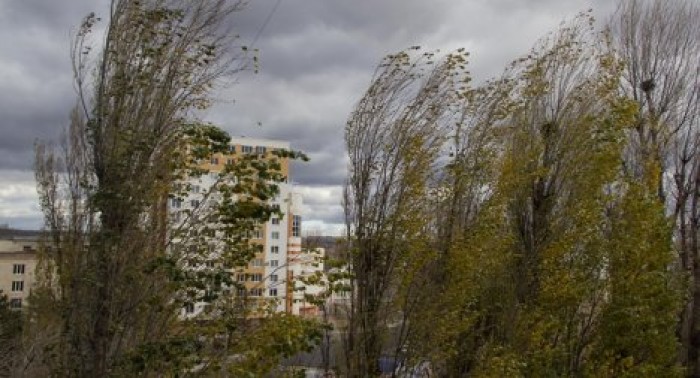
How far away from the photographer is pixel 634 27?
19109 mm

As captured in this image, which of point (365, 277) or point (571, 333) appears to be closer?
point (365, 277)

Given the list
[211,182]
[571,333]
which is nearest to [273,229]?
[571,333]

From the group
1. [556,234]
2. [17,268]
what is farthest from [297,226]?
[556,234]

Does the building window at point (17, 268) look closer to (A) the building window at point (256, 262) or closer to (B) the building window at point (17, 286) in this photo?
(B) the building window at point (17, 286)

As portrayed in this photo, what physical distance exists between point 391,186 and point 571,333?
587 centimetres

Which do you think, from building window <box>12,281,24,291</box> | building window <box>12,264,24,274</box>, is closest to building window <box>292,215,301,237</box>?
building window <box>12,264,24,274</box>

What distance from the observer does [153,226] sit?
6523mm

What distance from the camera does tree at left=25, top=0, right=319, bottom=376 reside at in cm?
605

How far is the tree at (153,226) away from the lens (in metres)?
6.05

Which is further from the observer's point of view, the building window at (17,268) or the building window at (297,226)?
the building window at (297,226)

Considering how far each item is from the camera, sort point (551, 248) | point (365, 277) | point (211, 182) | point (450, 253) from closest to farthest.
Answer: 1. point (211, 182)
2. point (365, 277)
3. point (450, 253)
4. point (551, 248)

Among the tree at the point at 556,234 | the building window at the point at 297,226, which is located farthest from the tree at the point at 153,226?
the building window at the point at 297,226

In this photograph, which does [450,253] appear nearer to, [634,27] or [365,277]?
[365,277]

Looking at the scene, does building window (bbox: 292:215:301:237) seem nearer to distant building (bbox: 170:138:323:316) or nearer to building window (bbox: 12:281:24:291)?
building window (bbox: 12:281:24:291)
